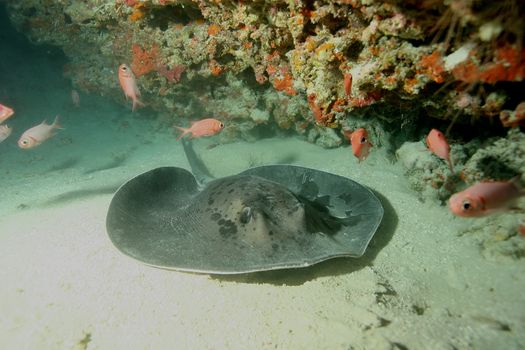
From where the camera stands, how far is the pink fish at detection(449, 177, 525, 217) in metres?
2.47

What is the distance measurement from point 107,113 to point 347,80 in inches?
658

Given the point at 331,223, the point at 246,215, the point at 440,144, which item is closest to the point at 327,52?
the point at 440,144

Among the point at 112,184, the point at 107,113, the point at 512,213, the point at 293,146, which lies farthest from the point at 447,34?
the point at 107,113

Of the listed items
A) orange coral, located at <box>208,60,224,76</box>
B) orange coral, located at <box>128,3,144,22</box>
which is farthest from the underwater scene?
orange coral, located at <box>128,3,144,22</box>

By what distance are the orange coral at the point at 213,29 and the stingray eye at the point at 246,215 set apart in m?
4.19

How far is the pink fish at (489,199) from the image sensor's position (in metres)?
2.47

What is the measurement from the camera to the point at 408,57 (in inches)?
132

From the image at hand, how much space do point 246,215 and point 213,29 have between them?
14.4ft

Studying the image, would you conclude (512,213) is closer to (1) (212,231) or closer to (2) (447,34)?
(2) (447,34)

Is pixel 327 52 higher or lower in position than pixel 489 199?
higher

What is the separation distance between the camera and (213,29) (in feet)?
20.3

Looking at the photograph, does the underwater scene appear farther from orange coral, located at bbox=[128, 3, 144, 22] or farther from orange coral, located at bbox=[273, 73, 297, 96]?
orange coral, located at bbox=[128, 3, 144, 22]

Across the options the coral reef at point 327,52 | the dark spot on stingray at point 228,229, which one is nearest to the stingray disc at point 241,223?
the dark spot on stingray at point 228,229

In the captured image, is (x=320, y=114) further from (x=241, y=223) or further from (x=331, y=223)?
(x=241, y=223)
